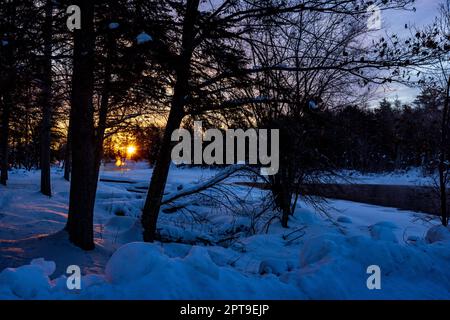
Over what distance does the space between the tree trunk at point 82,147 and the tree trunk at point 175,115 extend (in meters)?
1.19

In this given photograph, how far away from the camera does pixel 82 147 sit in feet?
19.2

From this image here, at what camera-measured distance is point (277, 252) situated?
7.21 meters

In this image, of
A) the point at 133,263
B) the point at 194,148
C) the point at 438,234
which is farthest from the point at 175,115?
the point at 438,234

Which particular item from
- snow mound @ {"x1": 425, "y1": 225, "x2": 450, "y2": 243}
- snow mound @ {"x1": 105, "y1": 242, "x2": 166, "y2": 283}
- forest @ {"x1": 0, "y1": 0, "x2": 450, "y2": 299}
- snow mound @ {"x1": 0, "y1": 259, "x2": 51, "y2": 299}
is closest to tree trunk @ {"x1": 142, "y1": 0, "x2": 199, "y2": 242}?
forest @ {"x1": 0, "y1": 0, "x2": 450, "y2": 299}

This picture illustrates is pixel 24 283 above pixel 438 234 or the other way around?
above

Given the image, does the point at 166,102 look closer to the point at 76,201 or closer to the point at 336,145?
the point at 76,201

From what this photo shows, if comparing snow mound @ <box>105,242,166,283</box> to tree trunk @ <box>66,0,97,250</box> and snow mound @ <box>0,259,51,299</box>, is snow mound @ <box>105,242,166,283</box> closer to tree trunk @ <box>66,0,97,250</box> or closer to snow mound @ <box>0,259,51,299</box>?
snow mound @ <box>0,259,51,299</box>

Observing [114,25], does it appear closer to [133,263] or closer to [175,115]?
[175,115]

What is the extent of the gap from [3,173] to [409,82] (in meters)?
18.8

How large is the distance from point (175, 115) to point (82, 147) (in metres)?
1.81

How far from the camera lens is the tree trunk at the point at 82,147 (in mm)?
5703
